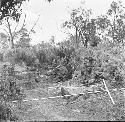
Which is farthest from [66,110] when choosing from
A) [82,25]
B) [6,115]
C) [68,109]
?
[82,25]

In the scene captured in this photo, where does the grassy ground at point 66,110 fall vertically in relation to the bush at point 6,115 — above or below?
below

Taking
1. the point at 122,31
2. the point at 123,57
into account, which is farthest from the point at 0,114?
the point at 122,31

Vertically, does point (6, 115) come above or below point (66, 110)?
above

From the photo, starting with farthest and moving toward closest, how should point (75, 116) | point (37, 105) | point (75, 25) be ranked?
point (75, 25)
point (37, 105)
point (75, 116)

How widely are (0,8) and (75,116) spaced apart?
11125 millimetres

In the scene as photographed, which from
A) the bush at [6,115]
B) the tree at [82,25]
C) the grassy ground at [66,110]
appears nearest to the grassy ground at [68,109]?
the grassy ground at [66,110]

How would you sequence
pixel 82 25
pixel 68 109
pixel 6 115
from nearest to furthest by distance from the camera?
pixel 6 115 < pixel 68 109 < pixel 82 25

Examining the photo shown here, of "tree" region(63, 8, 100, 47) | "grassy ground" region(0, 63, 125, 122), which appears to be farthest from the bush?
"tree" region(63, 8, 100, 47)

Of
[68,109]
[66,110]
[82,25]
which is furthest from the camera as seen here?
[82,25]

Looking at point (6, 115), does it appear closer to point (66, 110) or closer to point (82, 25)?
point (66, 110)

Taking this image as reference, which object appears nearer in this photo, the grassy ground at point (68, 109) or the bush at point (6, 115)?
the bush at point (6, 115)

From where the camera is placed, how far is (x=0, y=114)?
10188 millimetres

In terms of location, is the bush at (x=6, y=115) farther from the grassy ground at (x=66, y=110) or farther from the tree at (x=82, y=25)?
the tree at (x=82, y=25)

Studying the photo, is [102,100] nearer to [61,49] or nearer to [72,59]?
[72,59]
